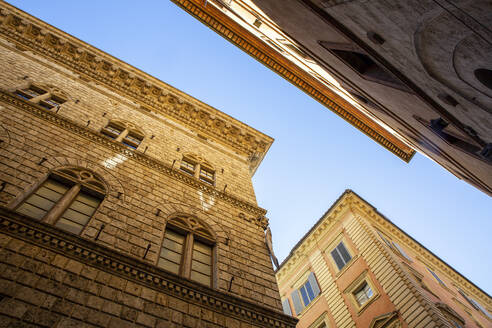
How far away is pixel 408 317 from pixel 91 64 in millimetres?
17040

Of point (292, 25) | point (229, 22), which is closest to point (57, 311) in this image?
point (292, 25)

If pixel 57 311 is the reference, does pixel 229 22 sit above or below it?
above

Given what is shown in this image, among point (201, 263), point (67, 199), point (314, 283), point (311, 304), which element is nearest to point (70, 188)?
point (67, 199)

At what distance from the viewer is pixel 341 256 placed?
57.5ft

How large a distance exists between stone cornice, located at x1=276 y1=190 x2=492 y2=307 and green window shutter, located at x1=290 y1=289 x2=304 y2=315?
1.62m

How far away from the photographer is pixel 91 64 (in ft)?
49.9

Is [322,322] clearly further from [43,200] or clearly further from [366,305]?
[43,200]

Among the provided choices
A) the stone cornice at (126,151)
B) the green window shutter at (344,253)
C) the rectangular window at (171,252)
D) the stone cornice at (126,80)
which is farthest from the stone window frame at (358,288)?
the rectangular window at (171,252)

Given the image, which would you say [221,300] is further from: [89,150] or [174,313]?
[89,150]

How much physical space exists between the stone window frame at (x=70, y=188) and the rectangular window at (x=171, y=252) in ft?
5.99

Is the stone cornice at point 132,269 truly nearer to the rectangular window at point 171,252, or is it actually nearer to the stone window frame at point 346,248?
the rectangular window at point 171,252

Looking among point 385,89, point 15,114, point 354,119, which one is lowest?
point 15,114

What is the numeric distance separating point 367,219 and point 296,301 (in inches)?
254

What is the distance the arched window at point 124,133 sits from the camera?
11729mm
